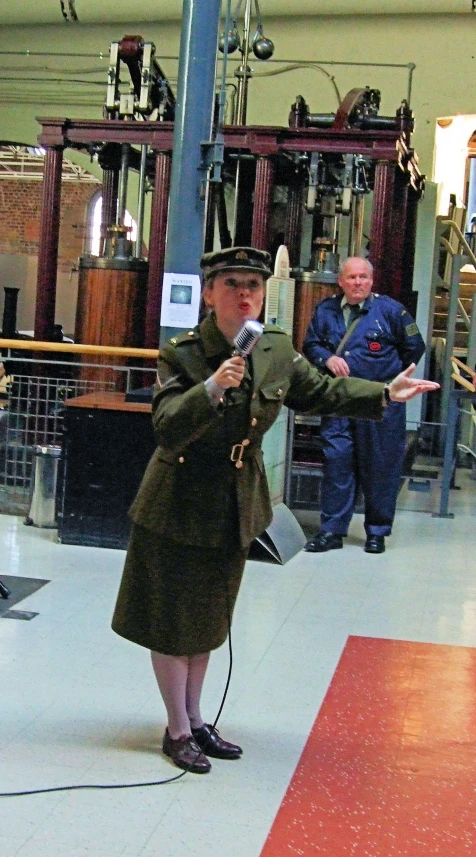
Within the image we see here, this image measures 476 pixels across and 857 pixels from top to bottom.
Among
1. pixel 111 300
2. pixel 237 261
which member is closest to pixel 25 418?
pixel 111 300

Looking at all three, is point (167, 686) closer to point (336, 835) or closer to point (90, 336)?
point (336, 835)

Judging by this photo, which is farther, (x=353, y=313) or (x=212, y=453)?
(x=353, y=313)

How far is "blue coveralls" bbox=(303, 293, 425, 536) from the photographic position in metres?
6.02

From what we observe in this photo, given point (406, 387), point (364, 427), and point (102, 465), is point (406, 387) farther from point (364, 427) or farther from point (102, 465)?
point (364, 427)

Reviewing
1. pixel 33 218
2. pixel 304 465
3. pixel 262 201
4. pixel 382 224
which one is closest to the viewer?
pixel 304 465

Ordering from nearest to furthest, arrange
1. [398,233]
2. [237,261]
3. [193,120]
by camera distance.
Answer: [237,261] < [193,120] < [398,233]

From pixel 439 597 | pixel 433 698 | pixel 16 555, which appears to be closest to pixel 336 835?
pixel 433 698

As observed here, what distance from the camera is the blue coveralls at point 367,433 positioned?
6020mm

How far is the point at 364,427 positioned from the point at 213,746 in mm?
3050

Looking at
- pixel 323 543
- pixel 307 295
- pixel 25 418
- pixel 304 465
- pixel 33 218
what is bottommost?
pixel 323 543

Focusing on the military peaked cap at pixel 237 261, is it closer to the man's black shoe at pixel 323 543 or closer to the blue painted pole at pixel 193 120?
the blue painted pole at pixel 193 120

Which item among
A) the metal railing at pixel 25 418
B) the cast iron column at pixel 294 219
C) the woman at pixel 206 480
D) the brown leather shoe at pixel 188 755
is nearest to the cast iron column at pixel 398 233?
the cast iron column at pixel 294 219

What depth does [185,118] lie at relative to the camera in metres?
5.30

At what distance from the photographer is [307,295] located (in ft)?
25.9
